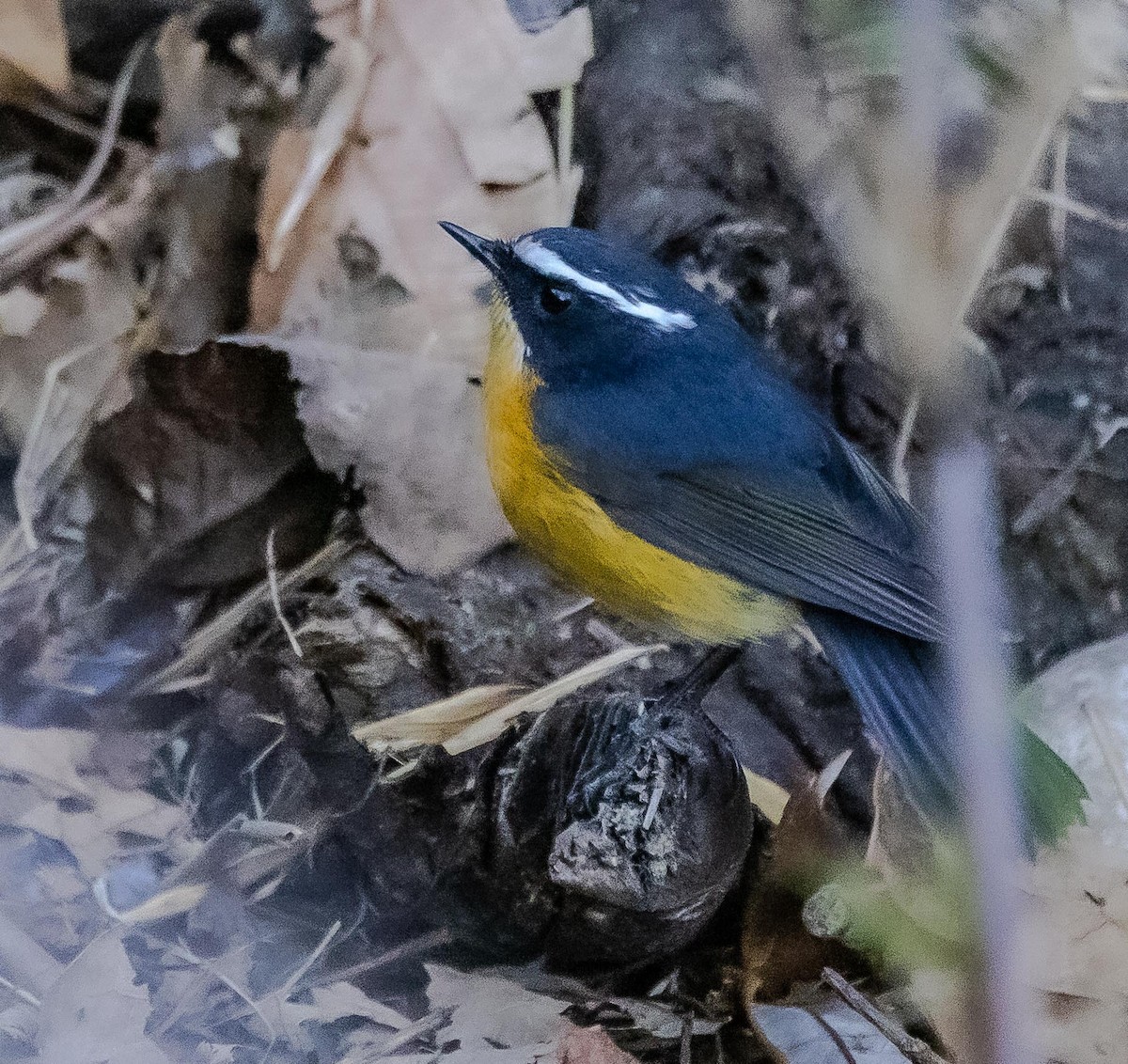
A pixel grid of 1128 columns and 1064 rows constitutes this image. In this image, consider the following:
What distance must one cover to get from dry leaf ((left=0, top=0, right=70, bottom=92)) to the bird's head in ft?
3.99

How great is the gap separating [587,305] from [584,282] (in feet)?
0.16

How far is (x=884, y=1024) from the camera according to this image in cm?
194

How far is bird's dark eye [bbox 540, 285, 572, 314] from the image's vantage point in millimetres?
2215

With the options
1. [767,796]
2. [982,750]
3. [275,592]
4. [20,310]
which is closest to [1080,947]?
[767,796]

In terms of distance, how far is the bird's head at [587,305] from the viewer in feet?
7.22

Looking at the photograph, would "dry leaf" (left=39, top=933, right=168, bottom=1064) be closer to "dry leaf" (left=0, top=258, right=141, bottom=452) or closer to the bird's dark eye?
"dry leaf" (left=0, top=258, right=141, bottom=452)

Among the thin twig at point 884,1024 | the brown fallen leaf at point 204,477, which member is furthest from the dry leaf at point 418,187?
the thin twig at point 884,1024

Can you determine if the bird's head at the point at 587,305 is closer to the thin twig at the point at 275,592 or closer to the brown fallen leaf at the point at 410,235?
the brown fallen leaf at the point at 410,235

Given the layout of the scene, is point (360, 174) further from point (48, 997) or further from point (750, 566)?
point (48, 997)

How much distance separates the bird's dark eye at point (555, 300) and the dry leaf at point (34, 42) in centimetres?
143

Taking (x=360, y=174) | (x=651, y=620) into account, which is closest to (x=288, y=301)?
(x=360, y=174)

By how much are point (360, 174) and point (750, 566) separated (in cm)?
120

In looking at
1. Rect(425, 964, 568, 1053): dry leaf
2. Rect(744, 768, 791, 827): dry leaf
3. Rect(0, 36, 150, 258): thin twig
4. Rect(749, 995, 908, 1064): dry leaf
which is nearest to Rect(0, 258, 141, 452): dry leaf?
Rect(0, 36, 150, 258): thin twig

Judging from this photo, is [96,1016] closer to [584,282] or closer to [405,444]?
[405,444]
